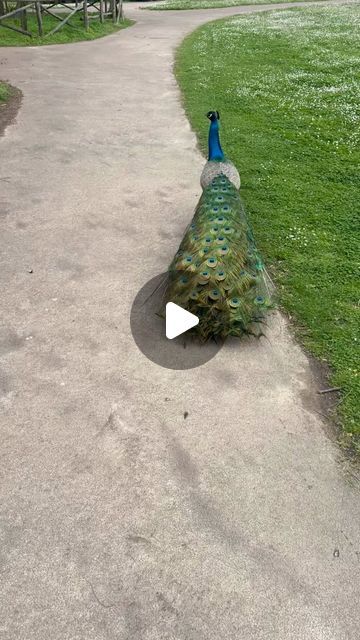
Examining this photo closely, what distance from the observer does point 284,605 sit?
2.97 metres

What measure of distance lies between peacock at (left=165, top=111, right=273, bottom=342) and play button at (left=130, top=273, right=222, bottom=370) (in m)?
0.10

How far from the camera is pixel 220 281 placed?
14.4 feet

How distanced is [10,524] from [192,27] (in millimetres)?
25939

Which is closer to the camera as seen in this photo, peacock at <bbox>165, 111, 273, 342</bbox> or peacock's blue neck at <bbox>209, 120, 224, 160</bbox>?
peacock at <bbox>165, 111, 273, 342</bbox>

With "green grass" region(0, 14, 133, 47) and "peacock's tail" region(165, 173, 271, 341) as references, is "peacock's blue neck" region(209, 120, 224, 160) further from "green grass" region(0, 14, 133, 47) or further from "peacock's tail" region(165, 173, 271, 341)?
"green grass" region(0, 14, 133, 47)

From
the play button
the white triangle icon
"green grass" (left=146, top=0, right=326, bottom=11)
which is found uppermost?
"green grass" (left=146, top=0, right=326, bottom=11)

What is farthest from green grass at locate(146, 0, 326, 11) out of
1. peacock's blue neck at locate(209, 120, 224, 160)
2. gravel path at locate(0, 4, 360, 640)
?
gravel path at locate(0, 4, 360, 640)

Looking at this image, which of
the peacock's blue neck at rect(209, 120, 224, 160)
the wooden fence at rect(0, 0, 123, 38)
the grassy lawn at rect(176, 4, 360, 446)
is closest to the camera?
the grassy lawn at rect(176, 4, 360, 446)

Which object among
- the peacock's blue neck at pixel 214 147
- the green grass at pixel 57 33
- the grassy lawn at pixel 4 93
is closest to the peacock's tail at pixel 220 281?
the peacock's blue neck at pixel 214 147

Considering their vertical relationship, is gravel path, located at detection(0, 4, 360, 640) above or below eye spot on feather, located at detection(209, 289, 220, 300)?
below

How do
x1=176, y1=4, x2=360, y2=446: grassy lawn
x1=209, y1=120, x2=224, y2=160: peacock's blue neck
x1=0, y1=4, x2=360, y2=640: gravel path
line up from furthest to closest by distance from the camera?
1. x1=209, y1=120, x2=224, y2=160: peacock's blue neck
2. x1=176, y1=4, x2=360, y2=446: grassy lawn
3. x1=0, y1=4, x2=360, y2=640: gravel path

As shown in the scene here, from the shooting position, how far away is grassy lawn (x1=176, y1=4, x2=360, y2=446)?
17.3ft

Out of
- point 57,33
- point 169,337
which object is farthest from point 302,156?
point 57,33

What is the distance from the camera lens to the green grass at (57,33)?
18.0 metres
